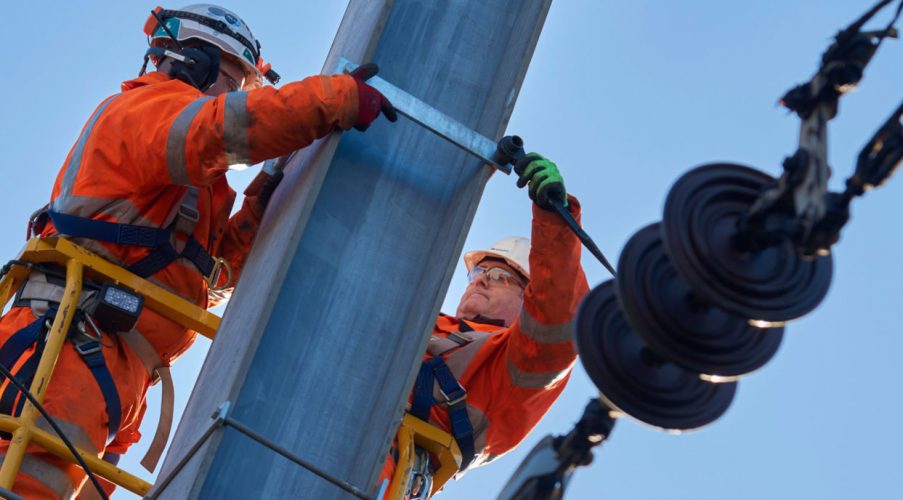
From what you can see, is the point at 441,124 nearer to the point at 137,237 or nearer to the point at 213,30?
the point at 137,237

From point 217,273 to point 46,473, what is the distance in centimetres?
134

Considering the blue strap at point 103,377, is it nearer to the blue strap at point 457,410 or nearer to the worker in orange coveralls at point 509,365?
the worker in orange coveralls at point 509,365

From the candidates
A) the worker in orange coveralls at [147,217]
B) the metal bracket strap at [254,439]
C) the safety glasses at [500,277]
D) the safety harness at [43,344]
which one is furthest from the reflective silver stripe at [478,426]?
the metal bracket strap at [254,439]

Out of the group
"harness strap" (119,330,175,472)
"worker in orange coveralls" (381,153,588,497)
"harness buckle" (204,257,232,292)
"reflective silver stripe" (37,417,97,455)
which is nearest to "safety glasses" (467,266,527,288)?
"worker in orange coveralls" (381,153,588,497)

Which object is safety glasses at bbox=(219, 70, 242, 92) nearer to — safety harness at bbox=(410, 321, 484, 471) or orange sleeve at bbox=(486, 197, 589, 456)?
safety harness at bbox=(410, 321, 484, 471)

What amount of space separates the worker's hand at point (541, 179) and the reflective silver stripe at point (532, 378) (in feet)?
4.76

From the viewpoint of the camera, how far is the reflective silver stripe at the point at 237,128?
7.30m

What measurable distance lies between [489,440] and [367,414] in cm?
273

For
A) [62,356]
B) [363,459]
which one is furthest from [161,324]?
[363,459]

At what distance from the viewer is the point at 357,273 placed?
650cm

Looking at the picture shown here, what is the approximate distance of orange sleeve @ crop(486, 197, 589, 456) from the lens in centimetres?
805

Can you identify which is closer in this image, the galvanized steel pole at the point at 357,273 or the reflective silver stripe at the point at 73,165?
the galvanized steel pole at the point at 357,273

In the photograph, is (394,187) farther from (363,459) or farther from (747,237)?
(747,237)

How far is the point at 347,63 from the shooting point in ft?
23.7
